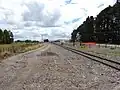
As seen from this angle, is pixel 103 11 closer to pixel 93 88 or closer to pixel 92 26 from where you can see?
pixel 92 26

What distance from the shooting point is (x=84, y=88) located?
1166cm

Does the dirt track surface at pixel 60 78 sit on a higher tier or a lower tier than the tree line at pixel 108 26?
lower

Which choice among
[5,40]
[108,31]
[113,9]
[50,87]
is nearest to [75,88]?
[50,87]

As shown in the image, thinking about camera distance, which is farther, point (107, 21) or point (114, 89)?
point (107, 21)

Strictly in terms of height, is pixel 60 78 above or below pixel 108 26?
below

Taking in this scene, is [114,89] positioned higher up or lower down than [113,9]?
lower down

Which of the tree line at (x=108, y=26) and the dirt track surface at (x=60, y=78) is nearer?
the dirt track surface at (x=60, y=78)

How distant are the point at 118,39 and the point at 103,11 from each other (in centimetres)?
2310

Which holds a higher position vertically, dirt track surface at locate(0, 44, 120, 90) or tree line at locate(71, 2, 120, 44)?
tree line at locate(71, 2, 120, 44)

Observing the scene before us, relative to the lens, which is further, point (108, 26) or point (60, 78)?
point (108, 26)

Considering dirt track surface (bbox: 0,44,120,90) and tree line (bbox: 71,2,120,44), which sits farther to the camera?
tree line (bbox: 71,2,120,44)

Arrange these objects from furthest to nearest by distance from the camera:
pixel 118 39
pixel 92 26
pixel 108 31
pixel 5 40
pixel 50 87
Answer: pixel 5 40
pixel 92 26
pixel 108 31
pixel 118 39
pixel 50 87

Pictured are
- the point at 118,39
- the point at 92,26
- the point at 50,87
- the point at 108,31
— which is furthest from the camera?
the point at 92,26

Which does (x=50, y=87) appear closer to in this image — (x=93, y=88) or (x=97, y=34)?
(x=93, y=88)
